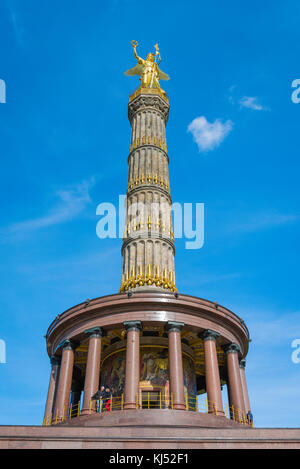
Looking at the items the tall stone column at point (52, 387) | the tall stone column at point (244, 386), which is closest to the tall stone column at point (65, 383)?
the tall stone column at point (52, 387)

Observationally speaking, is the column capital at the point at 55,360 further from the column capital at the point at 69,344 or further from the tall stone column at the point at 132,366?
the tall stone column at the point at 132,366

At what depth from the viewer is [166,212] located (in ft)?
114

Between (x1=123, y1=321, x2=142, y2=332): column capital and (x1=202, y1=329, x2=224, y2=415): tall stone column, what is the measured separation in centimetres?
400

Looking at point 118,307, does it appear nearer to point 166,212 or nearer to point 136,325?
point 136,325

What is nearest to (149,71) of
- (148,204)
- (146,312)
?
(148,204)

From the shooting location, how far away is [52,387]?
26.8 metres

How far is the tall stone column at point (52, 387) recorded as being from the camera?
84.0 ft

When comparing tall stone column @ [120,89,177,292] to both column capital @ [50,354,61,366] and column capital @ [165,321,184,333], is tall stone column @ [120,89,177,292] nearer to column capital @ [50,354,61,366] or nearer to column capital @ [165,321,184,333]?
column capital @ [165,321,184,333]

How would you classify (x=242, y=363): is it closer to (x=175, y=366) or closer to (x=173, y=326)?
(x=173, y=326)

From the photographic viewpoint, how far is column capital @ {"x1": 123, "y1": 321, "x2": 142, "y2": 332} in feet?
79.0

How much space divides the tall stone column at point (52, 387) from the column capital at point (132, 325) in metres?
6.45
